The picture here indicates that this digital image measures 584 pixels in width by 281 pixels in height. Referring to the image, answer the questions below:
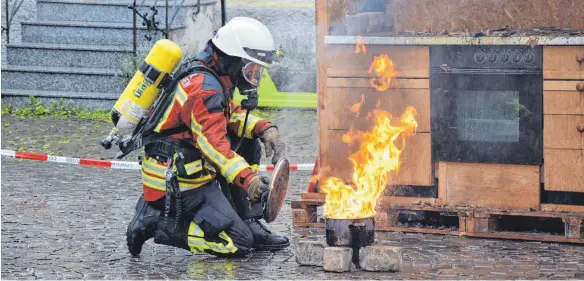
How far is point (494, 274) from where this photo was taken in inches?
303

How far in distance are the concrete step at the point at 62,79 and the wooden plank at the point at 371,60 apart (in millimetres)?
6787

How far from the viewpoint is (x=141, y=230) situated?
328 inches

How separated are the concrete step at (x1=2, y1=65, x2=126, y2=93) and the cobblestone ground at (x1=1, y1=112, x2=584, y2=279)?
4201mm

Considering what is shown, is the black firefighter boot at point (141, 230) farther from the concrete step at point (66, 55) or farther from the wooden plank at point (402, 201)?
the concrete step at point (66, 55)

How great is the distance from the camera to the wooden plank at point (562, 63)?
8.45 meters

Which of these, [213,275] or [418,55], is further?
[418,55]

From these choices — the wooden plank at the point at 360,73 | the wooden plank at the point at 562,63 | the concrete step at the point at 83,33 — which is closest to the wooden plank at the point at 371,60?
the wooden plank at the point at 360,73

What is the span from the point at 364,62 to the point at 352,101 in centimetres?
29

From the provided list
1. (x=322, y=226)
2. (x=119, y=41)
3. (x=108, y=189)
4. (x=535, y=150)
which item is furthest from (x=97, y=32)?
(x=535, y=150)

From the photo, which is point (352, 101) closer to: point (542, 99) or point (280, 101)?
point (542, 99)

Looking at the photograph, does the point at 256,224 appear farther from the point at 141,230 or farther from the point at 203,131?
the point at 203,131

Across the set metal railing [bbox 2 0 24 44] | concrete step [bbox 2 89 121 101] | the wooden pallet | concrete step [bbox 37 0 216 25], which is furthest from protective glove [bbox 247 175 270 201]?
metal railing [bbox 2 0 24 44]

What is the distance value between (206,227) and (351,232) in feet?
3.23

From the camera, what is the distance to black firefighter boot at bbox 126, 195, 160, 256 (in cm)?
832
